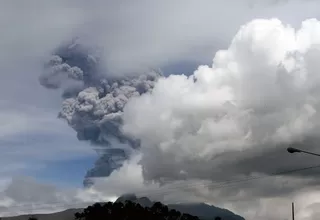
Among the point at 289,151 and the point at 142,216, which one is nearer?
the point at 289,151

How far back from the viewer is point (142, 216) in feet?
656

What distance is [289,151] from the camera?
51.0m

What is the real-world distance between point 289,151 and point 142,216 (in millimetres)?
153936
